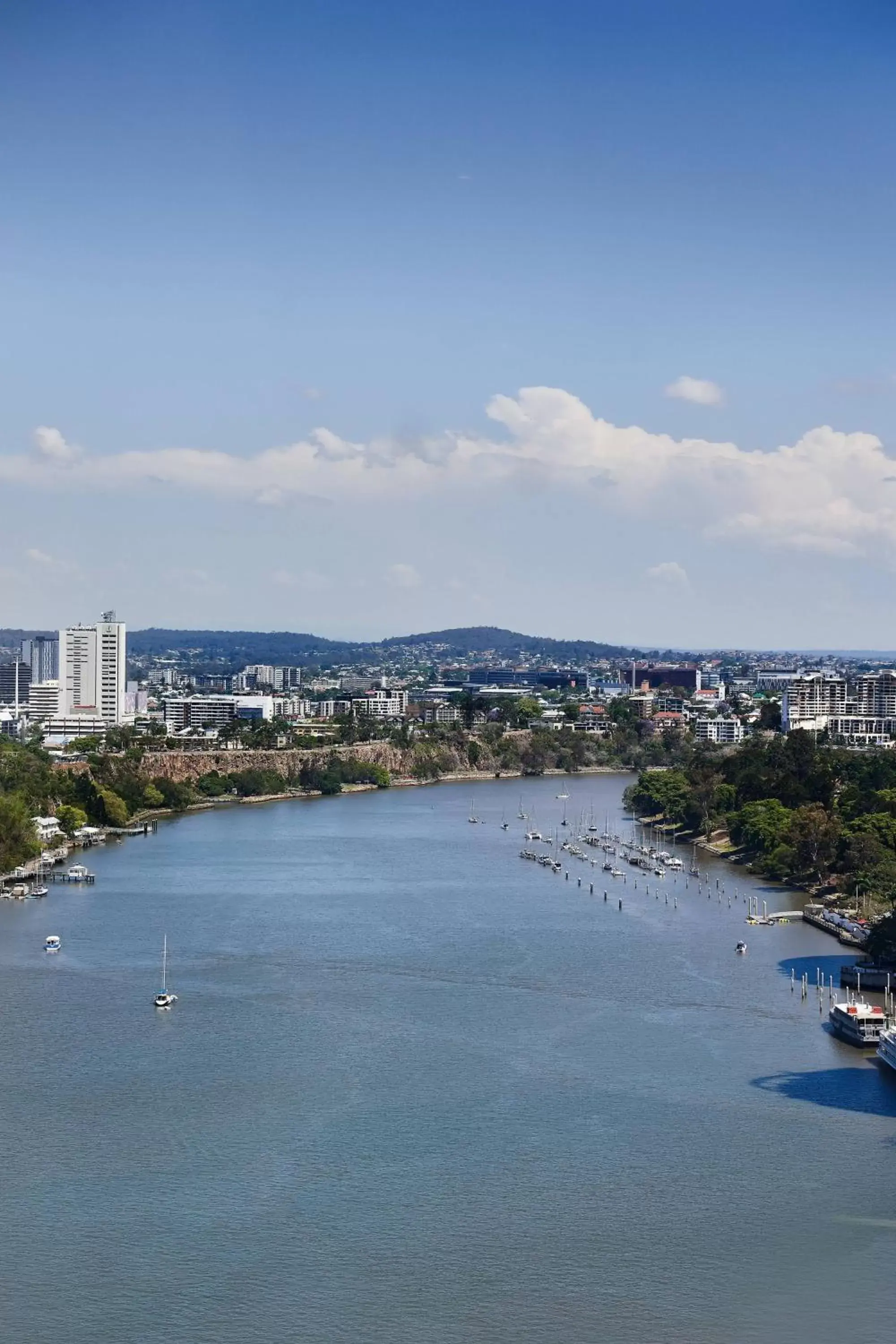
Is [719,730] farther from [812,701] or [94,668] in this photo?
[94,668]

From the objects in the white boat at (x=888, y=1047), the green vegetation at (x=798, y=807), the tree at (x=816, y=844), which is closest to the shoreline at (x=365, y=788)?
the green vegetation at (x=798, y=807)

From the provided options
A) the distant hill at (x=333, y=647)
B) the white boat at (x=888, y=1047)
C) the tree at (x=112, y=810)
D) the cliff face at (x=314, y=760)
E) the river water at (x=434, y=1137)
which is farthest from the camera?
the distant hill at (x=333, y=647)

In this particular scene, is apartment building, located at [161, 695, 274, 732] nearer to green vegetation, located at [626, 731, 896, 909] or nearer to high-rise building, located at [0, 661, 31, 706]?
high-rise building, located at [0, 661, 31, 706]

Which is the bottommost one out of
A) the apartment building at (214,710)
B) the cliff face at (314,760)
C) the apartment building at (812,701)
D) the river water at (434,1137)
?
the river water at (434,1137)

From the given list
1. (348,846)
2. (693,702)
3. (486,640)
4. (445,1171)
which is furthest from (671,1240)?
(486,640)

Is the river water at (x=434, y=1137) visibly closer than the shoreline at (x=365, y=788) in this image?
Yes

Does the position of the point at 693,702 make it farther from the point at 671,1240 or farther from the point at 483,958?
the point at 671,1240

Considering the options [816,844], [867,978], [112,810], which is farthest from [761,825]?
[112,810]

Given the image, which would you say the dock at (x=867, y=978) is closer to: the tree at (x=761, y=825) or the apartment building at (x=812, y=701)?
the tree at (x=761, y=825)
